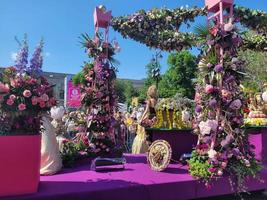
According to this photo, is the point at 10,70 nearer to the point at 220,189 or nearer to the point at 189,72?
the point at 220,189

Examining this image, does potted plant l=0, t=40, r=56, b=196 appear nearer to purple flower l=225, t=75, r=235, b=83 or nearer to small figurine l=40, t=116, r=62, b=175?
small figurine l=40, t=116, r=62, b=175

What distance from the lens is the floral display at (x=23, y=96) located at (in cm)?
407

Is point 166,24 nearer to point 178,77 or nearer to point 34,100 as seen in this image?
point 34,100

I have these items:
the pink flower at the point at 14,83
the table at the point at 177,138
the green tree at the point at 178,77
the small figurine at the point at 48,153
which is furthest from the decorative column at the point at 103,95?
the green tree at the point at 178,77

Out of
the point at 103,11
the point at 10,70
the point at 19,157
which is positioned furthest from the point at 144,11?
the point at 19,157

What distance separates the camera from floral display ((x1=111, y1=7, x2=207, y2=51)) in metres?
7.10

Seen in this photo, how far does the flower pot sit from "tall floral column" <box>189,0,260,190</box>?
2.35 meters

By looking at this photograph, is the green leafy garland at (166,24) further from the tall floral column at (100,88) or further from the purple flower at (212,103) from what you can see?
the purple flower at (212,103)

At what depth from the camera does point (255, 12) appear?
7.15 meters

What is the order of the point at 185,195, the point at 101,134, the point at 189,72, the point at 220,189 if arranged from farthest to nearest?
the point at 189,72 < the point at 101,134 < the point at 220,189 < the point at 185,195

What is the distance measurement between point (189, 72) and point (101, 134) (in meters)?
27.3

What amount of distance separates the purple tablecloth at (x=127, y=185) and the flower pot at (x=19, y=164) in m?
0.13

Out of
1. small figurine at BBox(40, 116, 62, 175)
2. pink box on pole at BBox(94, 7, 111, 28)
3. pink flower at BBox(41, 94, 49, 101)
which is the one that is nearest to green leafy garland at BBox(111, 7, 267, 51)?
pink box on pole at BBox(94, 7, 111, 28)

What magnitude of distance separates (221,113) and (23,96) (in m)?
2.90
